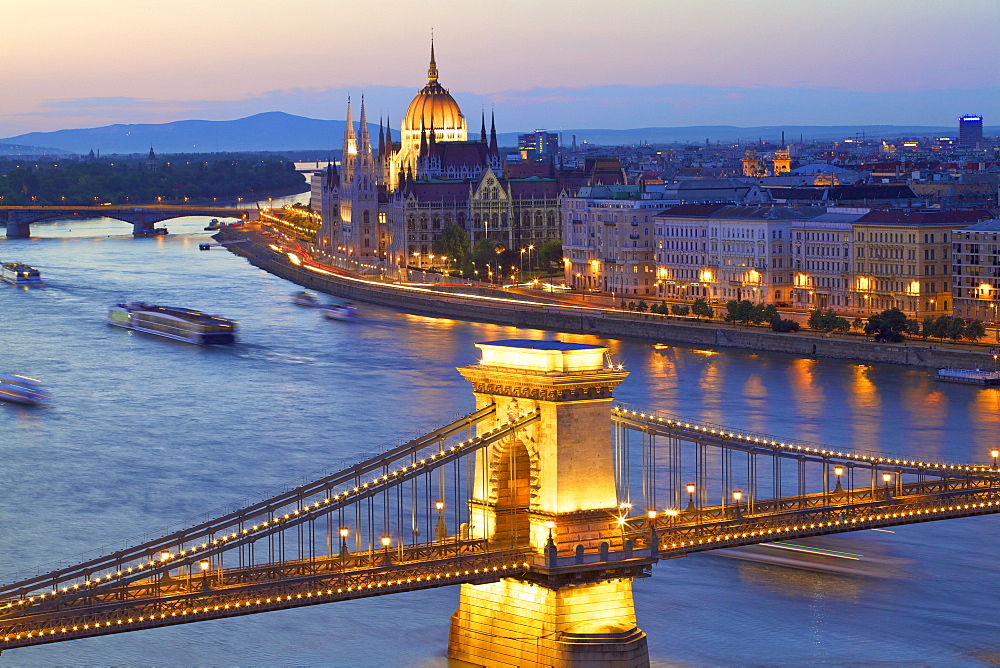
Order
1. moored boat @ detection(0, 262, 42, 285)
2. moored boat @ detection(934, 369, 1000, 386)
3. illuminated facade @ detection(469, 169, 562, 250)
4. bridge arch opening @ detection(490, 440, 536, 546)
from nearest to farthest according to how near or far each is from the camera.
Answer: bridge arch opening @ detection(490, 440, 536, 546) → moored boat @ detection(934, 369, 1000, 386) → moored boat @ detection(0, 262, 42, 285) → illuminated facade @ detection(469, 169, 562, 250)

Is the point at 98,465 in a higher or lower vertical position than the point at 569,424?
lower

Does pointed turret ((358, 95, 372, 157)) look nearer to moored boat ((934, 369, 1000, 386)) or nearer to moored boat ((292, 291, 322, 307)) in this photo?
moored boat ((292, 291, 322, 307))

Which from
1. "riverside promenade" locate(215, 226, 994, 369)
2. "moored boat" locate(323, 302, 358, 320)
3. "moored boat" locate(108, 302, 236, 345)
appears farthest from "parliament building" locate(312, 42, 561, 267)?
"moored boat" locate(108, 302, 236, 345)

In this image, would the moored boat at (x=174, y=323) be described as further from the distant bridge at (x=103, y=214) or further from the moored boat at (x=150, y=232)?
the distant bridge at (x=103, y=214)

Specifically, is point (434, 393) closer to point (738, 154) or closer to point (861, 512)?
point (861, 512)

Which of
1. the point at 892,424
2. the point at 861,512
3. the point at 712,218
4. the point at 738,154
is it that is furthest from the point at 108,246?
the point at 738,154

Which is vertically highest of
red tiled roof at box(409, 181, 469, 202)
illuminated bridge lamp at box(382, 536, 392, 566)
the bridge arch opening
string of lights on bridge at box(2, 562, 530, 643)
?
red tiled roof at box(409, 181, 469, 202)

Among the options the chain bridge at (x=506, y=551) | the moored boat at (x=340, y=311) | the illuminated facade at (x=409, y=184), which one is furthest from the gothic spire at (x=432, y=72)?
the chain bridge at (x=506, y=551)
